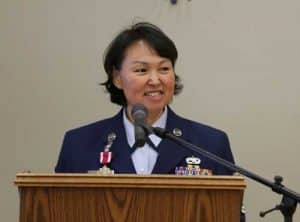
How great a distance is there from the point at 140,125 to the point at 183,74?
1599 mm

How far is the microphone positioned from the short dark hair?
63 cm

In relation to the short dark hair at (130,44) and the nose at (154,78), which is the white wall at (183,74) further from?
the nose at (154,78)

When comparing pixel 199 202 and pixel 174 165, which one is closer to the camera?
pixel 199 202

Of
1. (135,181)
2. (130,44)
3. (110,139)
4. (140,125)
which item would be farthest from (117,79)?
(135,181)

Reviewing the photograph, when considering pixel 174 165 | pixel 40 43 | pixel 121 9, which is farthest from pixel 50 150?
pixel 174 165

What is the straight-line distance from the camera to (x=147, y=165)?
2062 millimetres

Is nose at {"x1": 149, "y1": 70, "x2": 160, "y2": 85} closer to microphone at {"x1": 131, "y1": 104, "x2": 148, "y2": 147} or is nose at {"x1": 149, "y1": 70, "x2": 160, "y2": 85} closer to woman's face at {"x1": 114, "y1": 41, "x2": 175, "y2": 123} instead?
woman's face at {"x1": 114, "y1": 41, "x2": 175, "y2": 123}

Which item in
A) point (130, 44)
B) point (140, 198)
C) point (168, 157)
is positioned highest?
point (130, 44)

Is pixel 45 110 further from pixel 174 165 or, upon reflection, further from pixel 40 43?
pixel 174 165

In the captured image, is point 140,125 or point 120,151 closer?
point 140,125

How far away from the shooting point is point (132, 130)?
85.0 inches

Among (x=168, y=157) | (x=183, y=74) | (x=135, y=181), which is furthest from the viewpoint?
(x=183, y=74)

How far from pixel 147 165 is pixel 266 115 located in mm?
1155

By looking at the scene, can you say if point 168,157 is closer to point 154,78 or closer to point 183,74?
point 154,78
